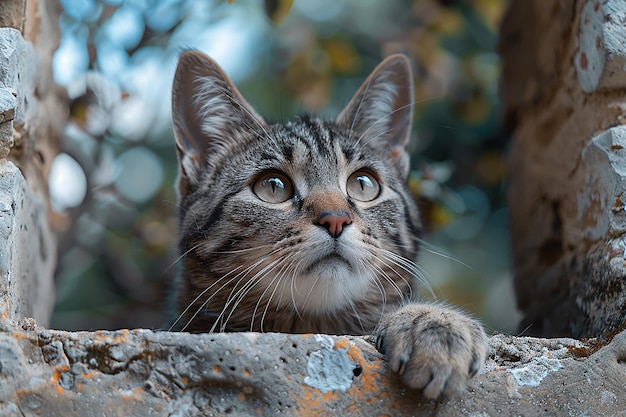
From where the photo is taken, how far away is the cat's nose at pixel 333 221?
2.09 meters

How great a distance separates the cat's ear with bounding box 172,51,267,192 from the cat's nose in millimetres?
683

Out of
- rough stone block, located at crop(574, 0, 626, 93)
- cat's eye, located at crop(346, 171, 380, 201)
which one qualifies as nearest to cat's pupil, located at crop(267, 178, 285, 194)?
cat's eye, located at crop(346, 171, 380, 201)

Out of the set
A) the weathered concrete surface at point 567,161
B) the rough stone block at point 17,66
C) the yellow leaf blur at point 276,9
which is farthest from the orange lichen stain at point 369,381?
the yellow leaf blur at point 276,9

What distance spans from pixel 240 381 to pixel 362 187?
44.4 inches

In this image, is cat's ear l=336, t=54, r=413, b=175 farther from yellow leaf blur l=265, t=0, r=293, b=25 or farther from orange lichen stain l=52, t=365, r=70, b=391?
orange lichen stain l=52, t=365, r=70, b=391

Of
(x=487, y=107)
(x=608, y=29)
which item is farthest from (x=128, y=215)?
(x=608, y=29)

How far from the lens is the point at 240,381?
1579 millimetres

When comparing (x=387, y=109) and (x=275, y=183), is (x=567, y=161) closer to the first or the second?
(x=387, y=109)

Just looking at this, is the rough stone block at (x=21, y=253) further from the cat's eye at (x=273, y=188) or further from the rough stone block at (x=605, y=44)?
the rough stone block at (x=605, y=44)

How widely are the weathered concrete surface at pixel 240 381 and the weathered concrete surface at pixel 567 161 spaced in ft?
1.49

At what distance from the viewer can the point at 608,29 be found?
2178 millimetres

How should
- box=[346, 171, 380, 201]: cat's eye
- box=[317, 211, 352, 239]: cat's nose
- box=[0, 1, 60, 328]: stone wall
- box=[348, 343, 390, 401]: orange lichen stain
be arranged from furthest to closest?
box=[346, 171, 380, 201]: cat's eye
box=[317, 211, 352, 239]: cat's nose
box=[0, 1, 60, 328]: stone wall
box=[348, 343, 390, 401]: orange lichen stain

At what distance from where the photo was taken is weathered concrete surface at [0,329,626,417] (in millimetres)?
1503

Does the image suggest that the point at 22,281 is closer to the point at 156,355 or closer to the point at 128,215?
the point at 156,355
